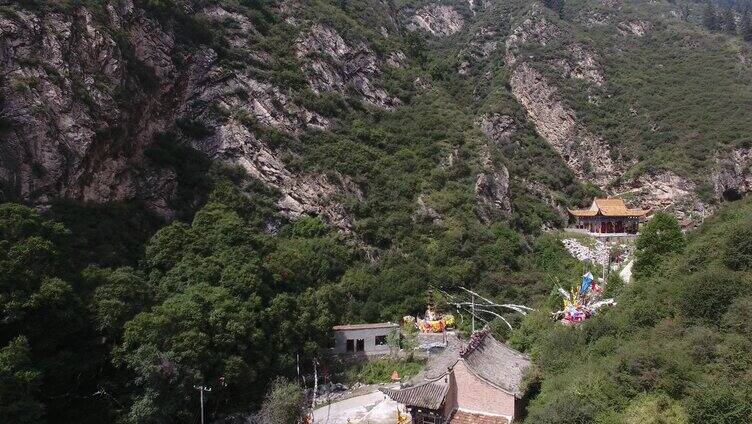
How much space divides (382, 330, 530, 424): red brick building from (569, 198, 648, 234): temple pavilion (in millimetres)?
28748

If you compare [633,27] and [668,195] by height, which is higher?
[633,27]

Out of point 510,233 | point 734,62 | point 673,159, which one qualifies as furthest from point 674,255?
point 734,62

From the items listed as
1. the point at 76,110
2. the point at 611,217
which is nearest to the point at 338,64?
the point at 76,110

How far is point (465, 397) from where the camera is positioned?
15.9 meters

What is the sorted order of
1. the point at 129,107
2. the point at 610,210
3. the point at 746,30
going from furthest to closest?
the point at 746,30 < the point at 610,210 < the point at 129,107

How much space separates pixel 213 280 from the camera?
69.8 ft

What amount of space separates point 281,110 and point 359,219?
36.5 feet

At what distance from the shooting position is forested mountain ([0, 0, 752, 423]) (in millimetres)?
16391

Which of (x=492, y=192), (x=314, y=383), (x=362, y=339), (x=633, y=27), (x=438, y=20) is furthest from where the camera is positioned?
(x=438, y=20)

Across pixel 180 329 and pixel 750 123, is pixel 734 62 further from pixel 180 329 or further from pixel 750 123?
pixel 180 329

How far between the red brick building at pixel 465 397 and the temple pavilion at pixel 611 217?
28748 millimetres

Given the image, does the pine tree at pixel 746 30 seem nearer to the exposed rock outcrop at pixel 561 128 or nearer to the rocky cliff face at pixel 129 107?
the exposed rock outcrop at pixel 561 128

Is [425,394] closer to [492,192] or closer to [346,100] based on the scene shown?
[492,192]

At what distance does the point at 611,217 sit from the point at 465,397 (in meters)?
30.6
